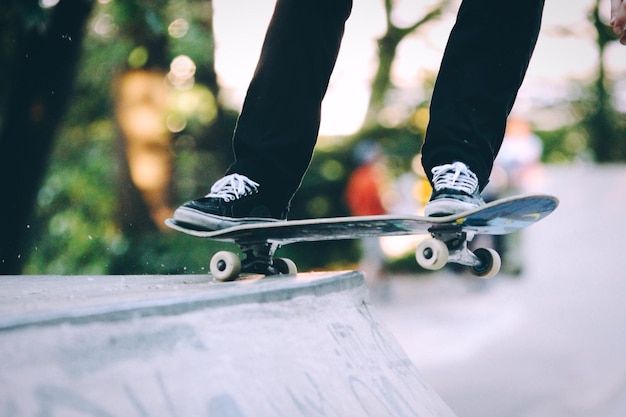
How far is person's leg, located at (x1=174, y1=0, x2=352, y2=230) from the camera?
2.54 meters

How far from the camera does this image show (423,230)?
2.49 meters

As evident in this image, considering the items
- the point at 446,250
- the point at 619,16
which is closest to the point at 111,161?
the point at 446,250

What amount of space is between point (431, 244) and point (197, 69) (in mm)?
5147

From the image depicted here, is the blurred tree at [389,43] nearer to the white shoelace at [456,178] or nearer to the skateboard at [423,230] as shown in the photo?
the skateboard at [423,230]

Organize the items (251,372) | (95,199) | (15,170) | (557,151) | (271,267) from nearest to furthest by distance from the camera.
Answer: (251,372) < (271,267) < (15,170) < (95,199) < (557,151)

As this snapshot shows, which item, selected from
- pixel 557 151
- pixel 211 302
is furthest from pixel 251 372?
pixel 557 151

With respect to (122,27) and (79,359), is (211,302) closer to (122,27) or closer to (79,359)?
(79,359)

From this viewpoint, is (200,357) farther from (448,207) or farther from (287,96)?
(287,96)

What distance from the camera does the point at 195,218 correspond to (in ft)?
8.16

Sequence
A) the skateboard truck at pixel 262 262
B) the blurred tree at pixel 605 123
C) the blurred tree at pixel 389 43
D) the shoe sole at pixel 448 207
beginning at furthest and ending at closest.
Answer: the blurred tree at pixel 605 123 < the blurred tree at pixel 389 43 < the skateboard truck at pixel 262 262 < the shoe sole at pixel 448 207

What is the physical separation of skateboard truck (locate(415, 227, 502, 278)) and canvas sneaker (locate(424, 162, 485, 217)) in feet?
0.38

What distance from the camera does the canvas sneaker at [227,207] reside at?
8.18 feet

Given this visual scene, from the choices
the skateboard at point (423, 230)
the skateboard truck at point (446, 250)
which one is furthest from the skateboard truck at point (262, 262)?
the skateboard truck at point (446, 250)

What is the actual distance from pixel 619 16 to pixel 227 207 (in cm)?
143
